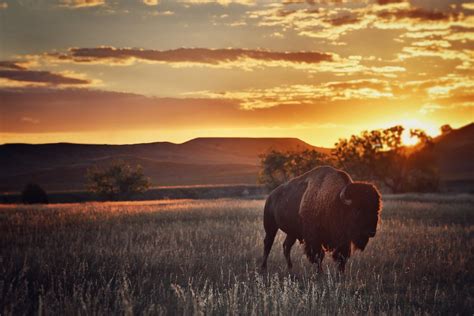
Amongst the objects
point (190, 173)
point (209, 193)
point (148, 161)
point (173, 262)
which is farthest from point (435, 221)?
point (148, 161)

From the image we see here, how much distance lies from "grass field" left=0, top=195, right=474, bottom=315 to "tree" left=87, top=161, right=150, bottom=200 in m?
47.8

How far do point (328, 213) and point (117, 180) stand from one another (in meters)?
58.0

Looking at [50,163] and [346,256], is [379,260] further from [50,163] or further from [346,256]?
[50,163]

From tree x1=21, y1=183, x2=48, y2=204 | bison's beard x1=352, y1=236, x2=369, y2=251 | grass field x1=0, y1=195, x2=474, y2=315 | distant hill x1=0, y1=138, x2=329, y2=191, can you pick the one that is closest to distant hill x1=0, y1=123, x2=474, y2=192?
distant hill x1=0, y1=138, x2=329, y2=191

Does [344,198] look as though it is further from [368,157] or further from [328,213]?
[368,157]

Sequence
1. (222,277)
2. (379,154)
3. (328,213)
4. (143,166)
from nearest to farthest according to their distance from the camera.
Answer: (222,277) → (328,213) → (379,154) → (143,166)

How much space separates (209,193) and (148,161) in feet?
299

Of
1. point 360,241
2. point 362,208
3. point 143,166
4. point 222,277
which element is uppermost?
point 143,166

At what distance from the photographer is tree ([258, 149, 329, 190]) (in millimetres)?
60562

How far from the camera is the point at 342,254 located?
8461 millimetres

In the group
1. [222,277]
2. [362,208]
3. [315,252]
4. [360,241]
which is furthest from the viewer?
[315,252]

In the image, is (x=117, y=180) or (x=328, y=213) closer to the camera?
(x=328, y=213)

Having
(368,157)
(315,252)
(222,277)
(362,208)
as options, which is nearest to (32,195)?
(368,157)

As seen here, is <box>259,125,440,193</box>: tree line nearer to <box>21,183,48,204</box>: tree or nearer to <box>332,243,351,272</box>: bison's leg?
<box>21,183,48,204</box>: tree
